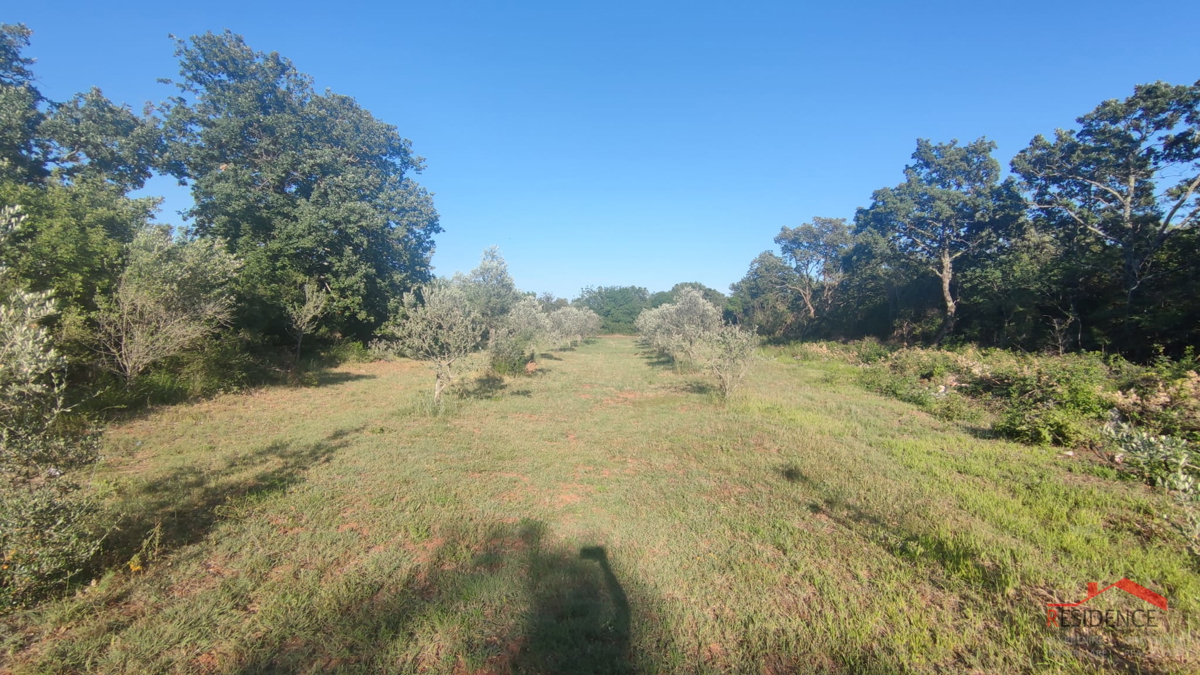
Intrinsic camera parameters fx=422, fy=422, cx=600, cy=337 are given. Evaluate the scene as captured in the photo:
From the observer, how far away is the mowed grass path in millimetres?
2955

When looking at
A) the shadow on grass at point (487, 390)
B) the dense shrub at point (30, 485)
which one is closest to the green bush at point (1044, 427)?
the shadow on grass at point (487, 390)

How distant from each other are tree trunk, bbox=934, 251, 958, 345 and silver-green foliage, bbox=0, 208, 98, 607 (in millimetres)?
30441

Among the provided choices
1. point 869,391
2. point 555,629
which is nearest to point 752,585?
point 555,629

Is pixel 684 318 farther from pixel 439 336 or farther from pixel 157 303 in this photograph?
pixel 157 303

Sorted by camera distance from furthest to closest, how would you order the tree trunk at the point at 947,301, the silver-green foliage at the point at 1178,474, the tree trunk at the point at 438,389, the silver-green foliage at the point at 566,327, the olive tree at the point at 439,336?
the silver-green foliage at the point at 566,327 < the tree trunk at the point at 947,301 < the olive tree at the point at 439,336 < the tree trunk at the point at 438,389 < the silver-green foliage at the point at 1178,474

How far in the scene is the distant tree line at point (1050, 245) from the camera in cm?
1455

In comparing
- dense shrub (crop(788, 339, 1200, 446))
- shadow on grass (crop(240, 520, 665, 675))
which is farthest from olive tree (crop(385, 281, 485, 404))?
dense shrub (crop(788, 339, 1200, 446))

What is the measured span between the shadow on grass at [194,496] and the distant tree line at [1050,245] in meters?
21.9

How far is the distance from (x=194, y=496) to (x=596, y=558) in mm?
5038

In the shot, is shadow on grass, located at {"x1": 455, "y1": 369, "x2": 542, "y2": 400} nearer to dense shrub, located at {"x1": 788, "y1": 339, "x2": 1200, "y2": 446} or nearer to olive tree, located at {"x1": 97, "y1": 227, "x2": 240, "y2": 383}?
olive tree, located at {"x1": 97, "y1": 227, "x2": 240, "y2": 383}

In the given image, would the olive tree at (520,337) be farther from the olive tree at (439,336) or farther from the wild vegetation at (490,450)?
the olive tree at (439,336)

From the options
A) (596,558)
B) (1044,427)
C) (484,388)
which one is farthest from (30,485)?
(1044,427)

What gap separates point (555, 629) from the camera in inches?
127

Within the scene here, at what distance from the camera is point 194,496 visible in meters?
5.19
